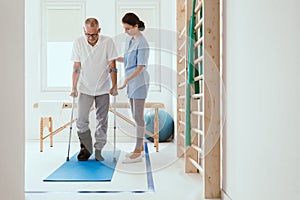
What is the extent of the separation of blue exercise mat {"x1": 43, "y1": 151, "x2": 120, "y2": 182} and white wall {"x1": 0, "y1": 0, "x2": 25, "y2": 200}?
1.07 m

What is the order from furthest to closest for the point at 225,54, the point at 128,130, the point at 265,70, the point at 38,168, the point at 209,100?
the point at 128,130 → the point at 38,168 → the point at 209,100 → the point at 225,54 → the point at 265,70

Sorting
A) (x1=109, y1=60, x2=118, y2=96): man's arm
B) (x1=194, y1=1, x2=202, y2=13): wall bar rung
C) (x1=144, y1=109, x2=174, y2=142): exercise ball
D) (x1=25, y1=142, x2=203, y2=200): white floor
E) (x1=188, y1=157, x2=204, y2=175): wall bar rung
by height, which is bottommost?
(x1=25, y1=142, x2=203, y2=200): white floor

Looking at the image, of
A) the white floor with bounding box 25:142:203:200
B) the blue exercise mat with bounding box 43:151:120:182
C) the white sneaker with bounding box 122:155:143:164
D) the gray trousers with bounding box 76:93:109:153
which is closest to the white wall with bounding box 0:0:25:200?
the white floor with bounding box 25:142:203:200

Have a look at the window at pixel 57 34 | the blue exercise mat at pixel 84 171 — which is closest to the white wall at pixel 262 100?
the blue exercise mat at pixel 84 171

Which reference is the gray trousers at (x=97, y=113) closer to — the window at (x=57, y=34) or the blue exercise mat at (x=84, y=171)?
the blue exercise mat at (x=84, y=171)

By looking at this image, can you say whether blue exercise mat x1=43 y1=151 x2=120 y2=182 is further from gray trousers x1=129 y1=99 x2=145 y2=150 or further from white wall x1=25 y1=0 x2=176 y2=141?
white wall x1=25 y1=0 x2=176 y2=141

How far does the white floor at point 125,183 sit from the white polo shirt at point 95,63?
0.78 metres

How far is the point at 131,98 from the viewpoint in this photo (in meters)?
4.04

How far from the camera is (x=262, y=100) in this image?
5.47ft

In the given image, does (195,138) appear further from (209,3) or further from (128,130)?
(128,130)

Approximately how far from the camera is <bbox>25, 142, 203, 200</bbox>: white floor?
8.60 feet

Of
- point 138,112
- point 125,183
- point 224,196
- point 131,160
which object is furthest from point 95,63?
point 224,196

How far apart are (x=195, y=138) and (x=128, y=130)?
2.59 metres

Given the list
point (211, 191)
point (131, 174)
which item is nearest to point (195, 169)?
point (131, 174)
